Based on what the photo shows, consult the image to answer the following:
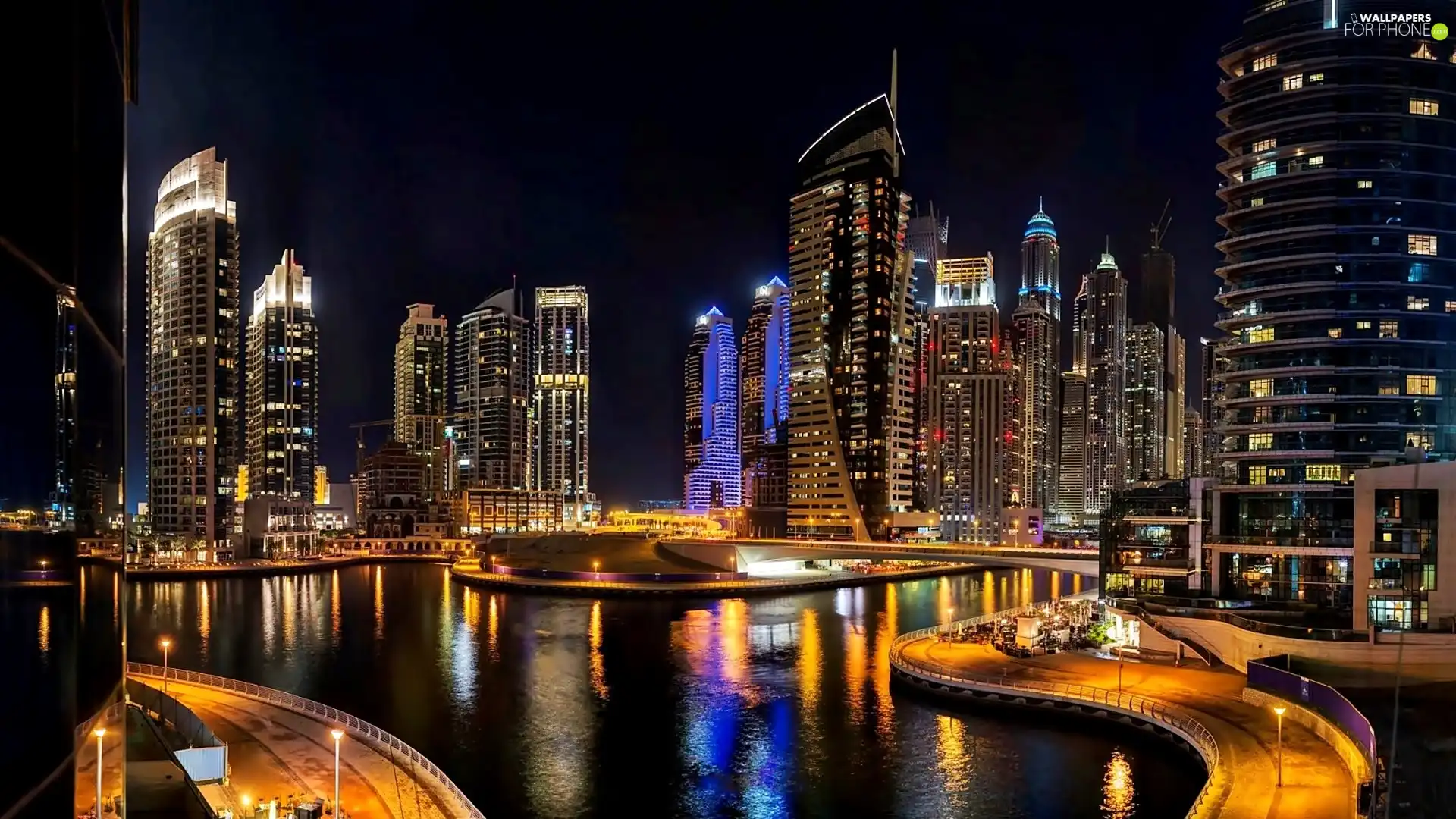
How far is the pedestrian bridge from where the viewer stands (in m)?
92.4

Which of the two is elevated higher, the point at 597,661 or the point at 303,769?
the point at 303,769

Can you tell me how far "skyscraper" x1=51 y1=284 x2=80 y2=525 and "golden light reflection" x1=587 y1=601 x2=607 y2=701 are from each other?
2009 inches

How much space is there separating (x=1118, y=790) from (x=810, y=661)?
29.7 meters

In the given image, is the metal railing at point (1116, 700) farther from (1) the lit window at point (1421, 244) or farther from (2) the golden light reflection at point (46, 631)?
(1) the lit window at point (1421, 244)

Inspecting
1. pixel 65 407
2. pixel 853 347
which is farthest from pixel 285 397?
pixel 65 407

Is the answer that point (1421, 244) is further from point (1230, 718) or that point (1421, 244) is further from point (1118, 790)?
point (1118, 790)

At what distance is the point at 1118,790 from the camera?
3766 centimetres

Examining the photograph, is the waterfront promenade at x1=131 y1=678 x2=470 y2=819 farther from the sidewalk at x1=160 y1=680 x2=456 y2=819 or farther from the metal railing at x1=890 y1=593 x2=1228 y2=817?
the metal railing at x1=890 y1=593 x2=1228 y2=817

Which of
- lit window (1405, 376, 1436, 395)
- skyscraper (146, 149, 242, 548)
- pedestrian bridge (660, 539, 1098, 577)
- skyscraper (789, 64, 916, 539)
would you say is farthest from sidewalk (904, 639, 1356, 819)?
skyscraper (146, 149, 242, 548)

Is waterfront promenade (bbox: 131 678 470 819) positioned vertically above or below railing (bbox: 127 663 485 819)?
above

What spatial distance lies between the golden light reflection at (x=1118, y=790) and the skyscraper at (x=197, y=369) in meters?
147

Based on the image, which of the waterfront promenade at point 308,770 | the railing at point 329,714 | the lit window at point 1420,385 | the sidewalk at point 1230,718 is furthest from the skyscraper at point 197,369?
the lit window at point 1420,385

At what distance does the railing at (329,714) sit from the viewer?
31.4 metres

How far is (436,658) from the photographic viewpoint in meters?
65.6
